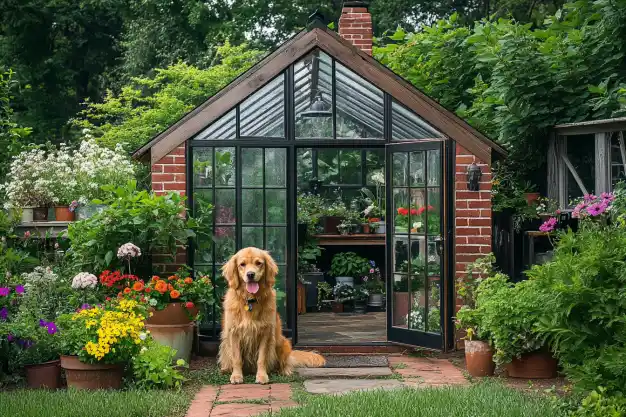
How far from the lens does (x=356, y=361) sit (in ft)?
31.4

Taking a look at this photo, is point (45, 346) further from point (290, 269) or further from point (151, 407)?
point (290, 269)

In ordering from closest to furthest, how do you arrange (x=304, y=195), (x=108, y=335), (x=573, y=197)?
(x=108, y=335) → (x=573, y=197) → (x=304, y=195)

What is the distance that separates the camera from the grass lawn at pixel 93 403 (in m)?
6.65

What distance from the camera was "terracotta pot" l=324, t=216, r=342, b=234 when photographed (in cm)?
1411

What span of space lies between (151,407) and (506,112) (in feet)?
21.3

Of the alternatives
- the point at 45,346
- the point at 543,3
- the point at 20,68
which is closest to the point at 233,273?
the point at 45,346

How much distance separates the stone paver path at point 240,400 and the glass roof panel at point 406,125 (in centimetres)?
303

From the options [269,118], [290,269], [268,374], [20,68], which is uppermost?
[20,68]

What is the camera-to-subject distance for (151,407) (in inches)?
274

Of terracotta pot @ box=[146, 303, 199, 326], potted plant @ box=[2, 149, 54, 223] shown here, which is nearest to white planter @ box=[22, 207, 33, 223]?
potted plant @ box=[2, 149, 54, 223]

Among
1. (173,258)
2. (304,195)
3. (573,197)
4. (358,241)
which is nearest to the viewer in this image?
(173,258)

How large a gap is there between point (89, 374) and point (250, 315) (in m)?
1.49

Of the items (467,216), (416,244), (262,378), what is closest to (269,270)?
(262,378)

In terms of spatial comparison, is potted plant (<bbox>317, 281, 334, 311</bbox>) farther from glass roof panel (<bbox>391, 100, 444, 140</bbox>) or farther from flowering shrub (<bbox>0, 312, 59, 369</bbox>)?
flowering shrub (<bbox>0, 312, 59, 369</bbox>)
